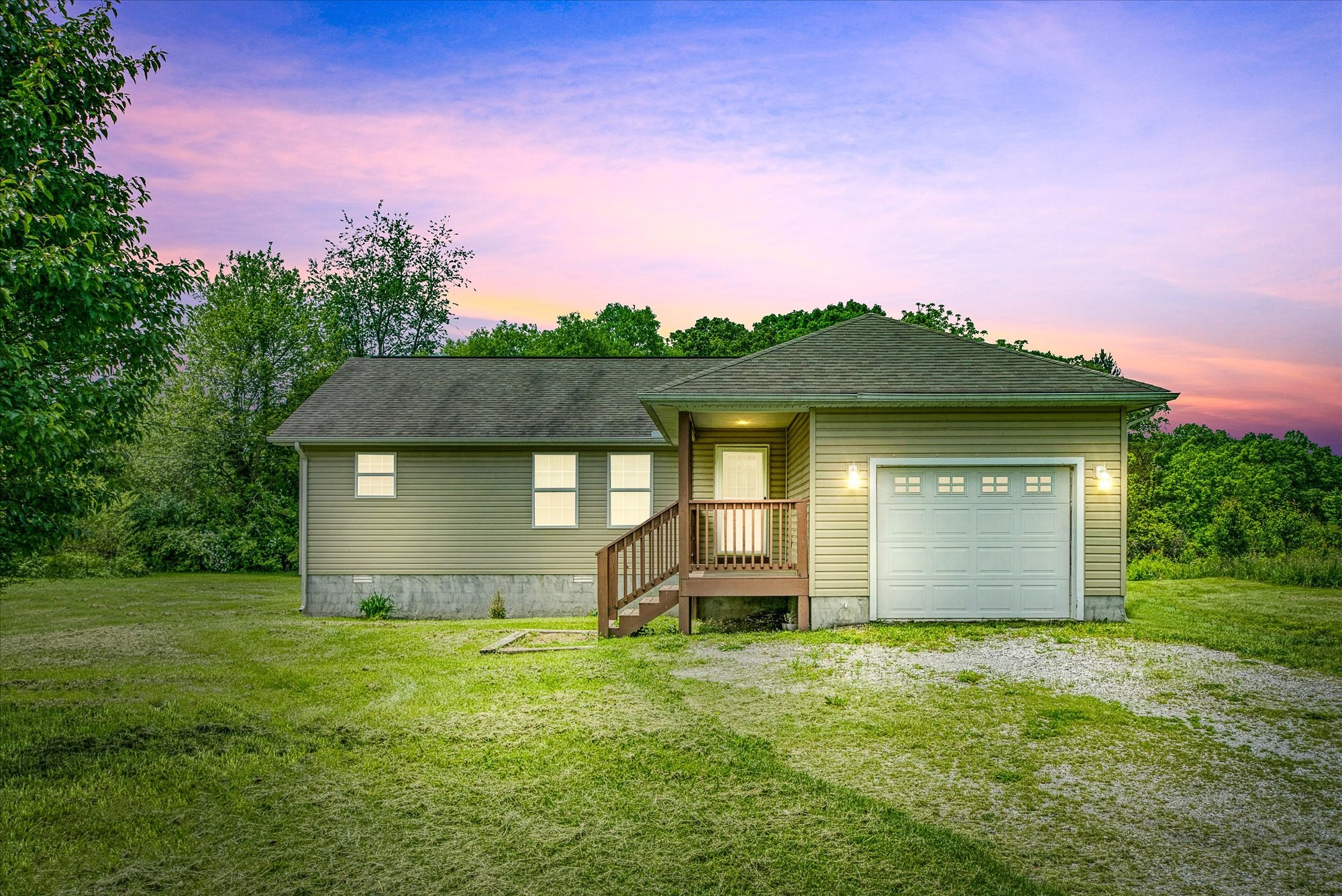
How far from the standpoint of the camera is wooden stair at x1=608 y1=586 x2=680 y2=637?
10.9 meters

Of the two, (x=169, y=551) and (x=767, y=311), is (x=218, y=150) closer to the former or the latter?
(x=169, y=551)

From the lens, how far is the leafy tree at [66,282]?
5.65 m

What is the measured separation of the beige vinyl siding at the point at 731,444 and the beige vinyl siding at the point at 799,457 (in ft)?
1.42

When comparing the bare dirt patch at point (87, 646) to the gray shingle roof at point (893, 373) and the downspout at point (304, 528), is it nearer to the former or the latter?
the downspout at point (304, 528)

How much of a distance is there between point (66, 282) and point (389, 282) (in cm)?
3065

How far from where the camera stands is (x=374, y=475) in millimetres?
14805

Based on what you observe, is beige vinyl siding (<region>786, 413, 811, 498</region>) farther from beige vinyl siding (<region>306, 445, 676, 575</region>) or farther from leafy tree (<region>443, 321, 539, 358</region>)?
leafy tree (<region>443, 321, 539, 358</region>)

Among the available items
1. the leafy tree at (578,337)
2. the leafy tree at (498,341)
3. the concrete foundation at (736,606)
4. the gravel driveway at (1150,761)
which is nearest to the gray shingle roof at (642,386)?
the concrete foundation at (736,606)

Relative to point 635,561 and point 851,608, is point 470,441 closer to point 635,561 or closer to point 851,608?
point 635,561

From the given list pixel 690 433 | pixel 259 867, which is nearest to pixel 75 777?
pixel 259 867

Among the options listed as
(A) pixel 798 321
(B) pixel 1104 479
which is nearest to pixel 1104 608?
(B) pixel 1104 479

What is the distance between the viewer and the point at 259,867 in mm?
3840

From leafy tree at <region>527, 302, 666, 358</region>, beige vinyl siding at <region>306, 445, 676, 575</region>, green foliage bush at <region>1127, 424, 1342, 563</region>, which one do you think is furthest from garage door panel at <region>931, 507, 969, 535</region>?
leafy tree at <region>527, 302, 666, 358</region>

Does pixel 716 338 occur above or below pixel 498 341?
below
